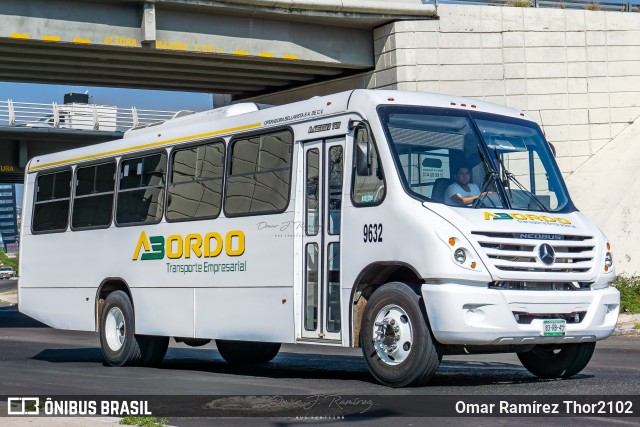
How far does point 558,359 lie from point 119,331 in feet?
21.8

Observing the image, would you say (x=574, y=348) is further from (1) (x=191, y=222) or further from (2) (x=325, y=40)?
(2) (x=325, y=40)

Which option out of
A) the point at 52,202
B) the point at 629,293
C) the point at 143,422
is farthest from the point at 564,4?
the point at 143,422

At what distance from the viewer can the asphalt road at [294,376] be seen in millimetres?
10671

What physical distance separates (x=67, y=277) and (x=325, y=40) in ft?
55.0

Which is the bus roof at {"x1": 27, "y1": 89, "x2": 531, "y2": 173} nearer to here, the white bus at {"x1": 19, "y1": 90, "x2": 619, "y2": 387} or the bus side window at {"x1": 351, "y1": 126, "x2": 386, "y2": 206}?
the white bus at {"x1": 19, "y1": 90, "x2": 619, "y2": 387}

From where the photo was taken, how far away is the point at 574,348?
11.9 meters

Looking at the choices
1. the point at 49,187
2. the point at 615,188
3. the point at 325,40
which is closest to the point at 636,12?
the point at 615,188

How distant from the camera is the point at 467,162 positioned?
37.8 feet

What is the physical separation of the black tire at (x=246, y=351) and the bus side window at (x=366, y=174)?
185 inches

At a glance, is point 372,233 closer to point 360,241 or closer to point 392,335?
point 360,241

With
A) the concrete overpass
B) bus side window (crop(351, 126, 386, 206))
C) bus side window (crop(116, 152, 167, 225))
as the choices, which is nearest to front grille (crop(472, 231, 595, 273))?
Answer: bus side window (crop(351, 126, 386, 206))

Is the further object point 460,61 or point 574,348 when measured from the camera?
point 460,61

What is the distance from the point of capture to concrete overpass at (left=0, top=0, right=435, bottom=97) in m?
28.2

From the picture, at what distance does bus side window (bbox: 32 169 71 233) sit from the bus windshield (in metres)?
7.57
